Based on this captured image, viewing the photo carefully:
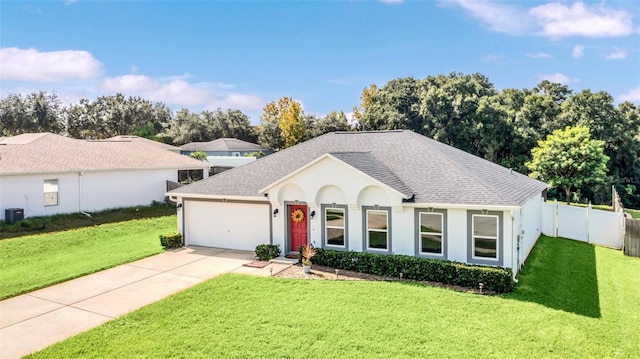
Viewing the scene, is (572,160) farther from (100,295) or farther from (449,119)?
(100,295)

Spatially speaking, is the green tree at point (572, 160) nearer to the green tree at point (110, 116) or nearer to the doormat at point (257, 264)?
the doormat at point (257, 264)

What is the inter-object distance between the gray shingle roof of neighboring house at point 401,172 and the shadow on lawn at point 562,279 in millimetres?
2672

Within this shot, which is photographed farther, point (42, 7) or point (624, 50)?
point (624, 50)

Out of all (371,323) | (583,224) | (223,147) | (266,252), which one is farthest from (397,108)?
(371,323)

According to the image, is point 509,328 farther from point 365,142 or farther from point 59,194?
point 59,194

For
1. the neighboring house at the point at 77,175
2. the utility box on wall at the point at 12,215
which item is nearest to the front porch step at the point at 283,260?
the utility box on wall at the point at 12,215

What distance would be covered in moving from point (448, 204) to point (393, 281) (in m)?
3.14

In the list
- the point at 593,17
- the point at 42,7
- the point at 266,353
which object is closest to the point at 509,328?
the point at 266,353

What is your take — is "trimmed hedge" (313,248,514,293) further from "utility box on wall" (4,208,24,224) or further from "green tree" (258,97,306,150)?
"green tree" (258,97,306,150)

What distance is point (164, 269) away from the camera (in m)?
15.1

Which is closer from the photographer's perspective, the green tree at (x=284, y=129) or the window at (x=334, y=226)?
the window at (x=334, y=226)

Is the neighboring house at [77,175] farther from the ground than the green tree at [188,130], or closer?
closer

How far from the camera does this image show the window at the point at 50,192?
24203mm

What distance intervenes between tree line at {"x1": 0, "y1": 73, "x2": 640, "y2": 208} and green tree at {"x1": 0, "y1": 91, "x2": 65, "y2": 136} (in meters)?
0.12
